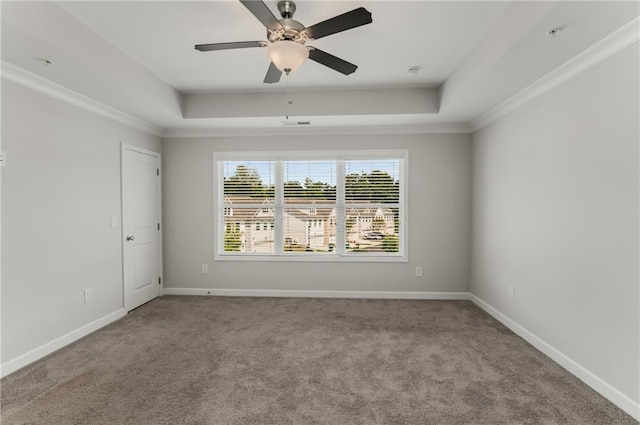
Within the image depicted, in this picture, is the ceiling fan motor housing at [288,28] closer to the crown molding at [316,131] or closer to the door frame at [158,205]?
the crown molding at [316,131]


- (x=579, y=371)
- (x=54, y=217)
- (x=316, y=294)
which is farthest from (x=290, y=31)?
(x=316, y=294)

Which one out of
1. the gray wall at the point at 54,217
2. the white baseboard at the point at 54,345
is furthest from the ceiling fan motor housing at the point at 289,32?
the white baseboard at the point at 54,345

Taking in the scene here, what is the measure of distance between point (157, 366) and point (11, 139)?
7.17 feet

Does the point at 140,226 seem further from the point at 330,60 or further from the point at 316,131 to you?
the point at 330,60

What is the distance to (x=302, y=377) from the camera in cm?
245

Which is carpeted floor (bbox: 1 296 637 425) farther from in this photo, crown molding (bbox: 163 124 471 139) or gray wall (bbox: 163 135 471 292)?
crown molding (bbox: 163 124 471 139)

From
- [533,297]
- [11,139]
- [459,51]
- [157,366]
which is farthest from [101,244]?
[533,297]

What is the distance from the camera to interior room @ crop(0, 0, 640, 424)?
209 centimetres

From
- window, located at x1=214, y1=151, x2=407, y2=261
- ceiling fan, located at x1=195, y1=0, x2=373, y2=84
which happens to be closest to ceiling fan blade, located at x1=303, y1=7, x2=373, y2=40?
ceiling fan, located at x1=195, y1=0, x2=373, y2=84

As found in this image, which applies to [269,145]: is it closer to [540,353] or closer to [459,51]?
[459,51]

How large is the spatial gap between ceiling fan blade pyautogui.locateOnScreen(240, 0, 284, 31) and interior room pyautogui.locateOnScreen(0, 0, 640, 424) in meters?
0.02

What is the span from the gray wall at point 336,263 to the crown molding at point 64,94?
80cm

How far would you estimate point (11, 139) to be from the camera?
2557 mm

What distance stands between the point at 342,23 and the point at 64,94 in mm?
2769
